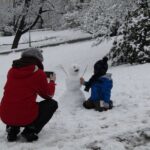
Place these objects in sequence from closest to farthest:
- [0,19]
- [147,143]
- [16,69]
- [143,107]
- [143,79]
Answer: [147,143] < [16,69] < [143,107] < [143,79] < [0,19]

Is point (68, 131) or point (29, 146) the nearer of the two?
point (29, 146)

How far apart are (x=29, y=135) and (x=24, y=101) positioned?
49 centimetres

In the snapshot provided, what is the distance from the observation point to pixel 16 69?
261 inches

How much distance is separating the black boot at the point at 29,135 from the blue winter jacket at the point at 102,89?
2.19 m

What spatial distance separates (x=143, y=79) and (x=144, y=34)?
17.0ft

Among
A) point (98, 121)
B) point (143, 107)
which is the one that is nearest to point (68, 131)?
point (98, 121)

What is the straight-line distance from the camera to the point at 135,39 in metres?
15.9

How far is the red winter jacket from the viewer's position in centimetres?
653

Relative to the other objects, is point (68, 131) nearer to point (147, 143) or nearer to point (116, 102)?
point (147, 143)

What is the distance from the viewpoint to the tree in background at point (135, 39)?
1543 centimetres

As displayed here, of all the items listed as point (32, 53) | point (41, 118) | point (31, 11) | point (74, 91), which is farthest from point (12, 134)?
point (31, 11)

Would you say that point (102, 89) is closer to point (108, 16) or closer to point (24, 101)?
point (24, 101)

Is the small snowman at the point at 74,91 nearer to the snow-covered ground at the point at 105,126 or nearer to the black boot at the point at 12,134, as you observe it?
the snow-covered ground at the point at 105,126

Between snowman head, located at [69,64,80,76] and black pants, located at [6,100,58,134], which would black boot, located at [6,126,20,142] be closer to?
black pants, located at [6,100,58,134]
